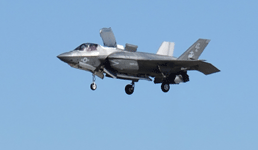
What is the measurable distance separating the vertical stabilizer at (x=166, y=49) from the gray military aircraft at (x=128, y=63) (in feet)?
5.25

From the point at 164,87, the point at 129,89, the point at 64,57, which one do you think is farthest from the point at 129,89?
the point at 64,57

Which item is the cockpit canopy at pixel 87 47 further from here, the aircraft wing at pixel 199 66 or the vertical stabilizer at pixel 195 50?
the vertical stabilizer at pixel 195 50

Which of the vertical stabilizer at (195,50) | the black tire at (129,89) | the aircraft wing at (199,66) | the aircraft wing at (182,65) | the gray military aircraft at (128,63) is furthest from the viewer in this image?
the vertical stabilizer at (195,50)

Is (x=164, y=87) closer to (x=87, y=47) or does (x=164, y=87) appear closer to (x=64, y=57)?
(x=87, y=47)

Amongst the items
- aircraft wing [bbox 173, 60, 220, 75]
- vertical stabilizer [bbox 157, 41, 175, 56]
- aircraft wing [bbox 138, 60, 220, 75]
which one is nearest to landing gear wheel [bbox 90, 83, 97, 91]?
aircraft wing [bbox 138, 60, 220, 75]

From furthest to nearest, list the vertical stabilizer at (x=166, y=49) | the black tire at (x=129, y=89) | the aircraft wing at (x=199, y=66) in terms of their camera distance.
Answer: the vertical stabilizer at (x=166, y=49) < the black tire at (x=129, y=89) < the aircraft wing at (x=199, y=66)

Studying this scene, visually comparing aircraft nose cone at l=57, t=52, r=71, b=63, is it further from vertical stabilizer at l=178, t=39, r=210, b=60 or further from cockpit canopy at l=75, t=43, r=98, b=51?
vertical stabilizer at l=178, t=39, r=210, b=60

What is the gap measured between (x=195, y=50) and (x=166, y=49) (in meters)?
2.44

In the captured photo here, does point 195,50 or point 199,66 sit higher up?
point 195,50

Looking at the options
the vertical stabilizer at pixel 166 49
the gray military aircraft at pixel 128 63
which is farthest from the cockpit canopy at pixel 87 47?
the vertical stabilizer at pixel 166 49

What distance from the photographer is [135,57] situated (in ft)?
144

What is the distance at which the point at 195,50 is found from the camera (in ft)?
158

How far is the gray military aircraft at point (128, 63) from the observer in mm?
43062

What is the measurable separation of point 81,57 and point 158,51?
8.31 m
